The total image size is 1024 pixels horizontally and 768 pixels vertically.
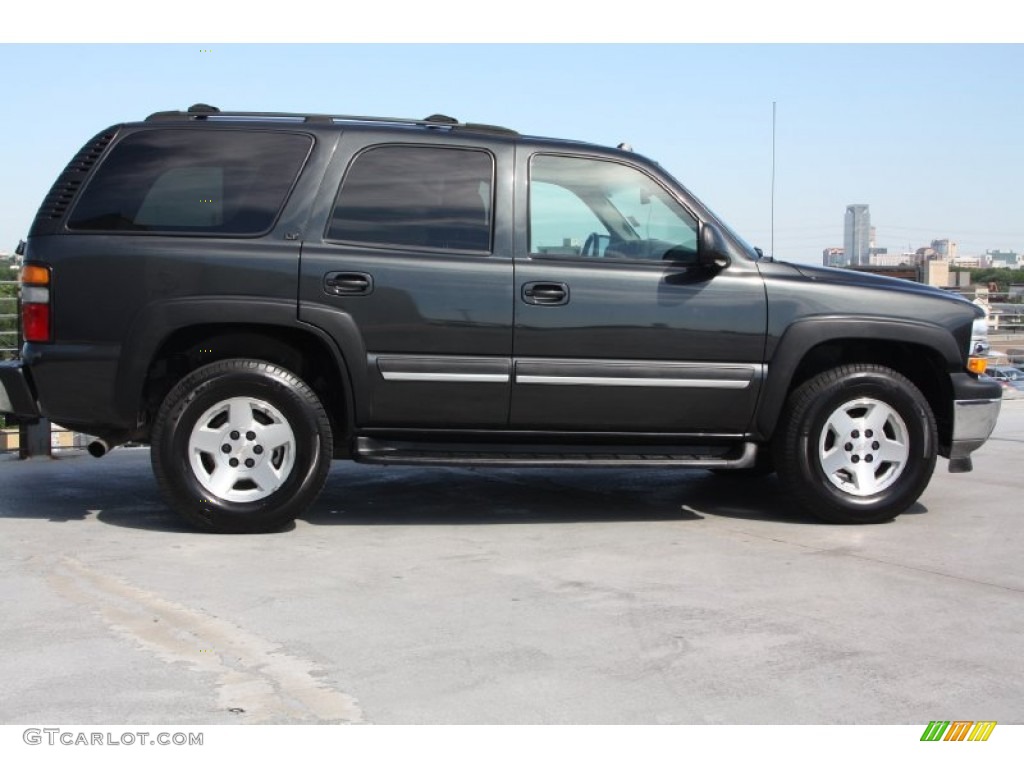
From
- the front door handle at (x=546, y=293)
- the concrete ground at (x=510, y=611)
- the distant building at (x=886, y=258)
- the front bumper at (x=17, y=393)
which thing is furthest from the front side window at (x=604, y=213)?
the distant building at (x=886, y=258)

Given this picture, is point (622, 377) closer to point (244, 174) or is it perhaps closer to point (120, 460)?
point (244, 174)

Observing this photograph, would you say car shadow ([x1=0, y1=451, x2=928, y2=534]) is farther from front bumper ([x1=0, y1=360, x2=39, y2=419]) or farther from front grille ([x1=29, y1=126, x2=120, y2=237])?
front grille ([x1=29, y1=126, x2=120, y2=237])

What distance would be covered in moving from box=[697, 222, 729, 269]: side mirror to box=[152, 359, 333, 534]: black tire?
6.23 feet

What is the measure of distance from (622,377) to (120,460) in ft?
12.4

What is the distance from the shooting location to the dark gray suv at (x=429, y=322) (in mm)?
5633

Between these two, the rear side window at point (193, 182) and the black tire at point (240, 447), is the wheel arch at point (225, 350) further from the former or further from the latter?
the rear side window at point (193, 182)

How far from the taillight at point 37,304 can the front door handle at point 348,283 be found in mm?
1237

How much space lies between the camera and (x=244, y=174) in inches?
230

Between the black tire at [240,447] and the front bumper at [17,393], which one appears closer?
the black tire at [240,447]

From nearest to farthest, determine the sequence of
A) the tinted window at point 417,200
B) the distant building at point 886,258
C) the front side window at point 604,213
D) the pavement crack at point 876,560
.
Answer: the pavement crack at point 876,560, the tinted window at point 417,200, the front side window at point 604,213, the distant building at point 886,258

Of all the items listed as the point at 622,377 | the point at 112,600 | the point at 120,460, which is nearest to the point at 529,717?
the point at 112,600

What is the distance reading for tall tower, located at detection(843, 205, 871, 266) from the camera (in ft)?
151
